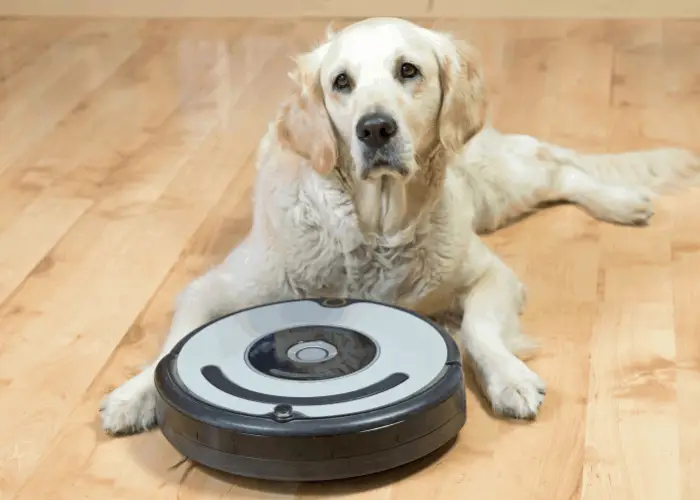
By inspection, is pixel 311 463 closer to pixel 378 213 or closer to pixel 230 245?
pixel 378 213

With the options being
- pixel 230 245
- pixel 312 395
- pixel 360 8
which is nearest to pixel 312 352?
pixel 312 395

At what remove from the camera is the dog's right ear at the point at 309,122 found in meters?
1.96

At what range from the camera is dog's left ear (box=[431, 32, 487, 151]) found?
199 centimetres

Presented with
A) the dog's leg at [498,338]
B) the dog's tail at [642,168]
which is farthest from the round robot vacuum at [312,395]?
the dog's tail at [642,168]

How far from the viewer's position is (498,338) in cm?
196

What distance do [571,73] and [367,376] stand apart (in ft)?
7.82

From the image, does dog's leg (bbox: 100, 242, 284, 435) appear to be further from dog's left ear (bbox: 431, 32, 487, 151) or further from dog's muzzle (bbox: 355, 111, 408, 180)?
dog's left ear (bbox: 431, 32, 487, 151)

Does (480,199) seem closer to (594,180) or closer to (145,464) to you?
(594,180)

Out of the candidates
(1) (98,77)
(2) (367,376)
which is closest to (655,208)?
(2) (367,376)

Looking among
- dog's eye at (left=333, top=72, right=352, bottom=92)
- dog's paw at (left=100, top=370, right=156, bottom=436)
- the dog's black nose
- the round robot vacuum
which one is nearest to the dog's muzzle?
the dog's black nose

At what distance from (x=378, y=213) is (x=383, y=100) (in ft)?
0.87

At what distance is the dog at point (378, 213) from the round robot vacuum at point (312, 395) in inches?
5.6

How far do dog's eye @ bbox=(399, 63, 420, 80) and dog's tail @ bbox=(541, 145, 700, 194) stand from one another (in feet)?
3.03

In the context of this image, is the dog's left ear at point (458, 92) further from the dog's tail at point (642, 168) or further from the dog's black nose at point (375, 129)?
the dog's tail at point (642, 168)
